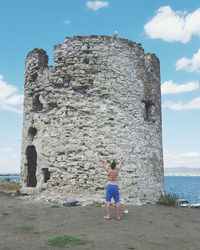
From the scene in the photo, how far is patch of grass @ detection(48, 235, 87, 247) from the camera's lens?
6.99m

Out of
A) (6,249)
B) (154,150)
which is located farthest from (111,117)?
(6,249)

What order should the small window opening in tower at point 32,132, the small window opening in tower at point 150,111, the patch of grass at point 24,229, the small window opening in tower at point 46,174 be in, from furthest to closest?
the small window opening in tower at point 150,111
the small window opening in tower at point 32,132
the small window opening in tower at point 46,174
the patch of grass at point 24,229

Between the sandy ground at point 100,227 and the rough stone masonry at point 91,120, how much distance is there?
1133 mm

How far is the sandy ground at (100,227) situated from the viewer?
7.17 meters

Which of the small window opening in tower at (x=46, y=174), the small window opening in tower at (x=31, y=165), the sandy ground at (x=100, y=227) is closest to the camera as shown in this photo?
the sandy ground at (x=100, y=227)

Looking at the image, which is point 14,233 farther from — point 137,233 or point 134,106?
point 134,106

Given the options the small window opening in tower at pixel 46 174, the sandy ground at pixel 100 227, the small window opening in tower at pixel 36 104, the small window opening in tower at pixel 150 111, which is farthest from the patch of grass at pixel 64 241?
the small window opening in tower at pixel 150 111

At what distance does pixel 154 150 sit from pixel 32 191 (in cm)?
456

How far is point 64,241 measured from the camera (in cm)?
714

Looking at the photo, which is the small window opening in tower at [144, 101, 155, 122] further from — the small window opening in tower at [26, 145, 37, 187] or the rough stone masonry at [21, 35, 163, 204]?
the small window opening in tower at [26, 145, 37, 187]

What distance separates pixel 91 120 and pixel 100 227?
186 inches

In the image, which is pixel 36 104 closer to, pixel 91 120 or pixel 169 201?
pixel 91 120

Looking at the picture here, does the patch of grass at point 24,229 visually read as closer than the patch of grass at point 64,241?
No

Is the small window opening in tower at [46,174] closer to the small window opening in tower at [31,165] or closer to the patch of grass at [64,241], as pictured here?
the small window opening in tower at [31,165]
